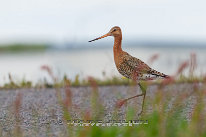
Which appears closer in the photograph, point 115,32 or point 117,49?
point 117,49

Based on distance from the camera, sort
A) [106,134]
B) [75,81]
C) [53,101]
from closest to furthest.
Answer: [106,134], [53,101], [75,81]

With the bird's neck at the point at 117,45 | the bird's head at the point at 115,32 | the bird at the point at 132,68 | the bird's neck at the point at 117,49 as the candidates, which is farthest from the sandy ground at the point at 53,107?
the bird's head at the point at 115,32

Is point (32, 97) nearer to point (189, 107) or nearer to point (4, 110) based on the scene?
point (4, 110)

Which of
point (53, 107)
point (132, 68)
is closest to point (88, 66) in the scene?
point (53, 107)

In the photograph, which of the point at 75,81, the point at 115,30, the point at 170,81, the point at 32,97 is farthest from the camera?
the point at 75,81

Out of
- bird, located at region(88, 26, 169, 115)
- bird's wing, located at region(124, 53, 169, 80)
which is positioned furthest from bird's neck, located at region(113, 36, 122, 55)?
bird's wing, located at region(124, 53, 169, 80)

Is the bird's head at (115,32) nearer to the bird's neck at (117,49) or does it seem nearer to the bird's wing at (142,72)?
the bird's neck at (117,49)

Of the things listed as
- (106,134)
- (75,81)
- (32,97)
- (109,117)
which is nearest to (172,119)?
(106,134)

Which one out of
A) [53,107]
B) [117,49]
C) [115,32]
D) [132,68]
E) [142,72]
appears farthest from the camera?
[53,107]

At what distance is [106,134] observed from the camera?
4570mm

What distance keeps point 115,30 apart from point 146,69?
1.09 m

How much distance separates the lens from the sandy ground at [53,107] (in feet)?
20.0

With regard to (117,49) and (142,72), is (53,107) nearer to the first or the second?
(117,49)

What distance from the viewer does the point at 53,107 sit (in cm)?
837
